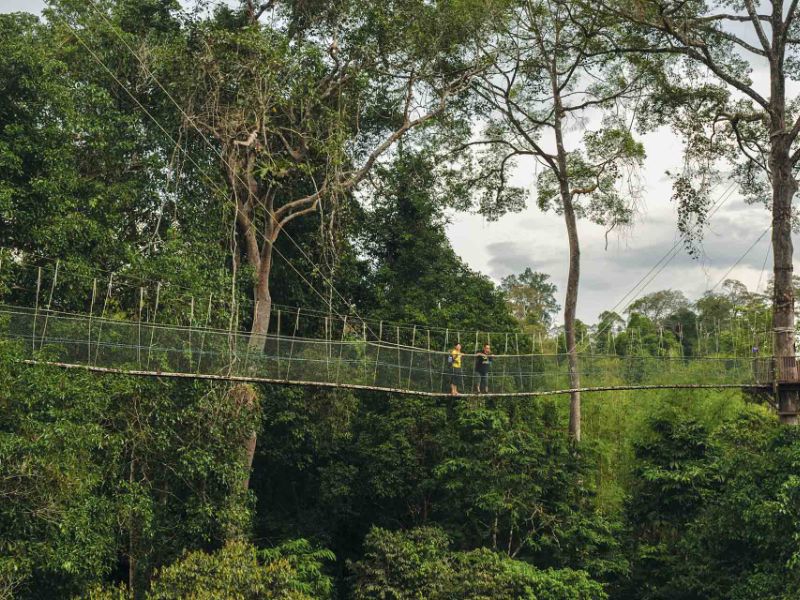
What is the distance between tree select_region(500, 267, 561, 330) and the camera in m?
33.8

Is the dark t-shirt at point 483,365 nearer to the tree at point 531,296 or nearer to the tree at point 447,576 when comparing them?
the tree at point 447,576

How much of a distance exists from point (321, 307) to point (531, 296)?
767 inches

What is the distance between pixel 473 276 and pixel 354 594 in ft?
23.4

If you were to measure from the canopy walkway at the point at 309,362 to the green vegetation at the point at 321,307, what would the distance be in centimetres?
19

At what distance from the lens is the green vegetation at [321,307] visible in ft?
36.9

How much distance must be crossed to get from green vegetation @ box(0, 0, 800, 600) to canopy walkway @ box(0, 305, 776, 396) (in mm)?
189

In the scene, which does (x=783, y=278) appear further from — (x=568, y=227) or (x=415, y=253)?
(x=415, y=253)

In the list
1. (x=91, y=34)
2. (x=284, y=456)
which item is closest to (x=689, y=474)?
(x=284, y=456)

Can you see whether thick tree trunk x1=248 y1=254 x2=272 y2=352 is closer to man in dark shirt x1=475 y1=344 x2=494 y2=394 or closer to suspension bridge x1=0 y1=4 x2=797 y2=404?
suspension bridge x1=0 y1=4 x2=797 y2=404

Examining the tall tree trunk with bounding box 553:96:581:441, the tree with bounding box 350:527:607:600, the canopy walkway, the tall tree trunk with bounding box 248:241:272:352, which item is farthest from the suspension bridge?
the tall tree trunk with bounding box 553:96:581:441

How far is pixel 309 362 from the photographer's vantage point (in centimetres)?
1042

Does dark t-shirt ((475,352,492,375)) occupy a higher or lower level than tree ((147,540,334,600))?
higher

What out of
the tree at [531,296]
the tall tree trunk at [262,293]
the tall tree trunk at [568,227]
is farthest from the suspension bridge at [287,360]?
the tree at [531,296]

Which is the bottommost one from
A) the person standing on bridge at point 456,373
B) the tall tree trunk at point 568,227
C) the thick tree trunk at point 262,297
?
the person standing on bridge at point 456,373
